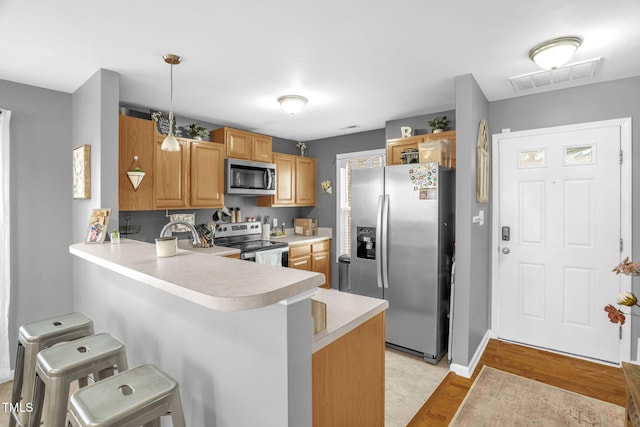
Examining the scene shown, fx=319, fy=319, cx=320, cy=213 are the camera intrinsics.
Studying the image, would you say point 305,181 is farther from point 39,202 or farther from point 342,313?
point 342,313

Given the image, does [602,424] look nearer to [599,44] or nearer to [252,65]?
[599,44]

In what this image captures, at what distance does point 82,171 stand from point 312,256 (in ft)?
9.68

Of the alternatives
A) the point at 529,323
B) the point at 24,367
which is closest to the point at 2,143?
the point at 24,367

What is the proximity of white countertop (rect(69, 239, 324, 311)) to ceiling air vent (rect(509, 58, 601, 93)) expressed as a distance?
2648 millimetres

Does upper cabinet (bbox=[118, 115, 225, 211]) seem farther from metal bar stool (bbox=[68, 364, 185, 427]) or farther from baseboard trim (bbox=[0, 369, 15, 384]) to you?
metal bar stool (bbox=[68, 364, 185, 427])

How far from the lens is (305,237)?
16.3 feet

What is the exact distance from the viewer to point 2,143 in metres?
2.56

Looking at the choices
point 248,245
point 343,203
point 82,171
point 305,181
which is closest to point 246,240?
point 248,245

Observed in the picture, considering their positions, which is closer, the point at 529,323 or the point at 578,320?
the point at 578,320

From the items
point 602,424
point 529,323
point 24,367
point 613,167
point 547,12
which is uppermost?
point 547,12

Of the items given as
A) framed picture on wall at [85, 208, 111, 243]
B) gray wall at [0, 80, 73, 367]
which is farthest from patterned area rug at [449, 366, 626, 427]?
gray wall at [0, 80, 73, 367]

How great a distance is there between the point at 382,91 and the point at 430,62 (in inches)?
26.6

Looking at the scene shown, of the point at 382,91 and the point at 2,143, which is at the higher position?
the point at 382,91

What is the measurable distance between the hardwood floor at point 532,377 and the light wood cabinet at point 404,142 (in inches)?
85.0
